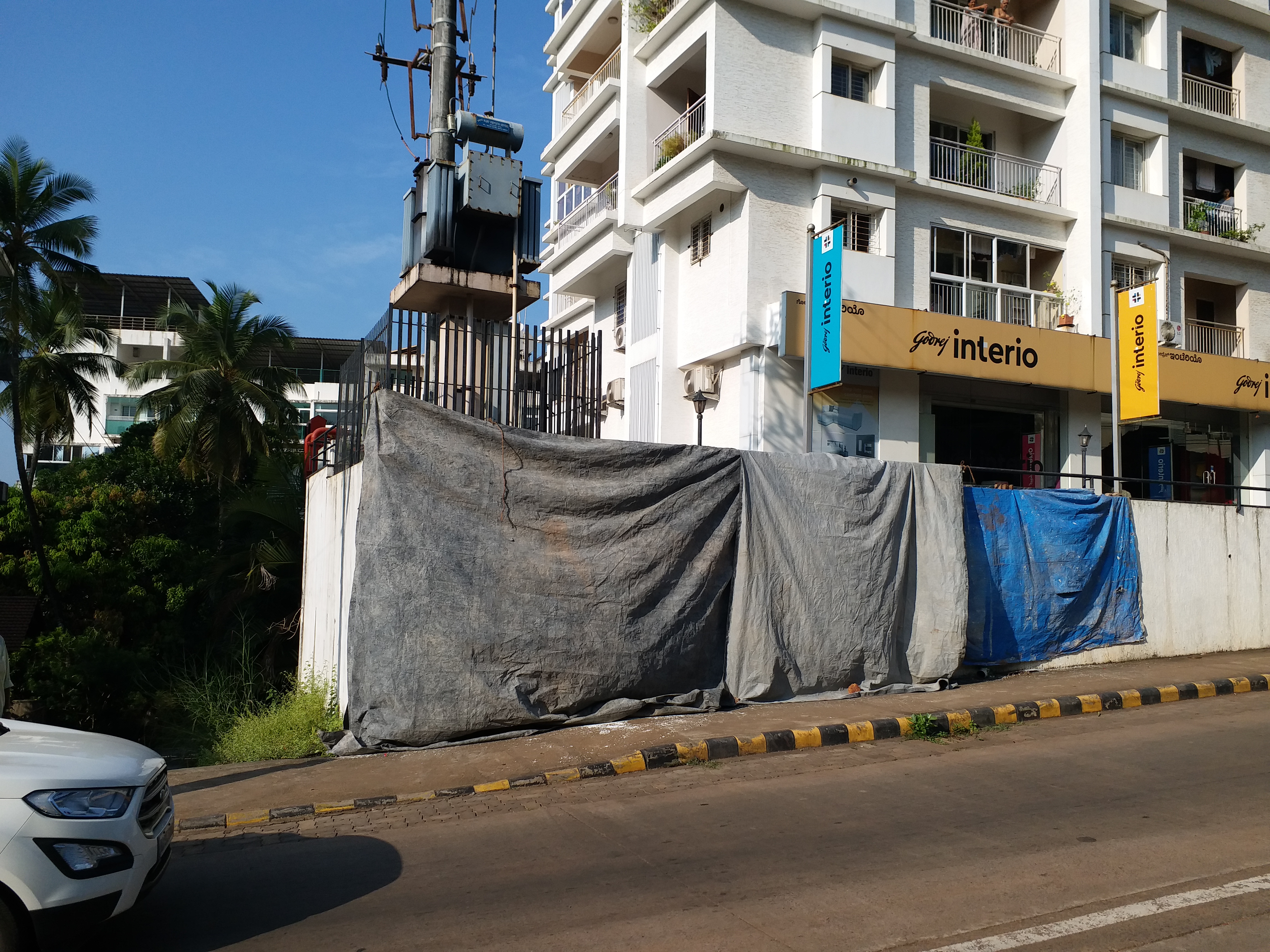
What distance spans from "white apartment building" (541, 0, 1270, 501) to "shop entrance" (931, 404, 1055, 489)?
0.06 metres

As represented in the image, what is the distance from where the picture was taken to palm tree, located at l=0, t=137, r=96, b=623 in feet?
83.3

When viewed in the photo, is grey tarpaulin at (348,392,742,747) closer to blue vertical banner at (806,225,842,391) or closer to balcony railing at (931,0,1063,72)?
blue vertical banner at (806,225,842,391)

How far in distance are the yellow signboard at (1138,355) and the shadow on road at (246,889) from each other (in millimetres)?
17133

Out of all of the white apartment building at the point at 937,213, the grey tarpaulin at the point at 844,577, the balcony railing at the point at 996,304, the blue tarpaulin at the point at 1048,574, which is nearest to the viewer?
the grey tarpaulin at the point at 844,577

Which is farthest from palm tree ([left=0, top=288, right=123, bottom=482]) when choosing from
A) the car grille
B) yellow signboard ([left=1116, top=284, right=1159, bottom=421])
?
yellow signboard ([left=1116, top=284, right=1159, bottom=421])

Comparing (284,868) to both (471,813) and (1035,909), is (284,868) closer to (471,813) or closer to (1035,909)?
(471,813)

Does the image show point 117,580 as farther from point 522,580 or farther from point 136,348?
point 136,348

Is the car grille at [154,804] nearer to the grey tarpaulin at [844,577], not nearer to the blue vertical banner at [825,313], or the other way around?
the grey tarpaulin at [844,577]

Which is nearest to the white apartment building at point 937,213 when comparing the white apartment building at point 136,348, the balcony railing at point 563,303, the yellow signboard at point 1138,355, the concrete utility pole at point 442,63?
the yellow signboard at point 1138,355

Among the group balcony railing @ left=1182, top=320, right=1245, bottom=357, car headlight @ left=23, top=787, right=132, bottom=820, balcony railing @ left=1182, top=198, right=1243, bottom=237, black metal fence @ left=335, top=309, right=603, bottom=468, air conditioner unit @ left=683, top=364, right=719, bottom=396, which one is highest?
balcony railing @ left=1182, top=198, right=1243, bottom=237

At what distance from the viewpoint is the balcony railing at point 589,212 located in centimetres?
2361

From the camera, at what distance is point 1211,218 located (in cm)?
2323

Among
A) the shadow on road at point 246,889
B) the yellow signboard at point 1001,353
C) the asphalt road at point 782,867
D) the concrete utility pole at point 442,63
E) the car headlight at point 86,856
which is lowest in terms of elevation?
the shadow on road at point 246,889

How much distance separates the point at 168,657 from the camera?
72.4 ft
